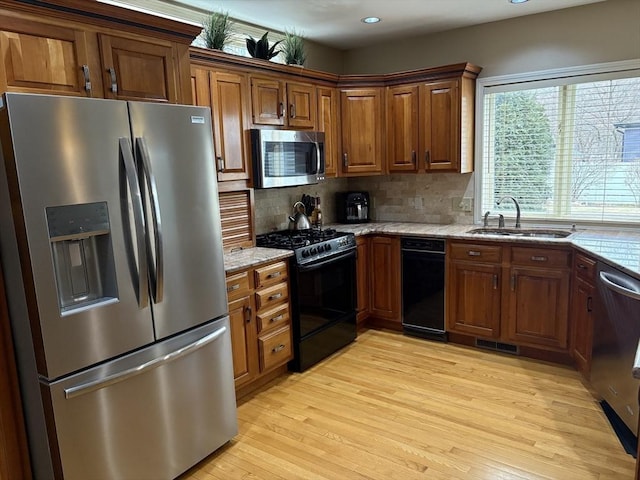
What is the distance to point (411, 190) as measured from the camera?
15.2 ft

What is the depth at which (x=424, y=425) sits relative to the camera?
2.75m

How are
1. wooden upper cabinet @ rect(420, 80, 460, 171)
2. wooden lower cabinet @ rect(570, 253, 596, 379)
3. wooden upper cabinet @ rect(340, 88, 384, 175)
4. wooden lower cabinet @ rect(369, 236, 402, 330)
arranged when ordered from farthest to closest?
wooden upper cabinet @ rect(340, 88, 384, 175) < wooden lower cabinet @ rect(369, 236, 402, 330) < wooden upper cabinet @ rect(420, 80, 460, 171) < wooden lower cabinet @ rect(570, 253, 596, 379)

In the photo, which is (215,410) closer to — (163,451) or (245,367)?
(163,451)

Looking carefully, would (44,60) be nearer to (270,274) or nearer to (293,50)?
(270,274)

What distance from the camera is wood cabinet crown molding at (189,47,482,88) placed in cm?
306

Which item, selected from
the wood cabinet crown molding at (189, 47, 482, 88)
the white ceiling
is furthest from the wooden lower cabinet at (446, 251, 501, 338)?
the white ceiling

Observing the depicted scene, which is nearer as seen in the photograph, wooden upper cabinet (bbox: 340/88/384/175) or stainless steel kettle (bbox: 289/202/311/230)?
stainless steel kettle (bbox: 289/202/311/230)

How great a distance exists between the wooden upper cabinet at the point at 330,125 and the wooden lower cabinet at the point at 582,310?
210 centimetres

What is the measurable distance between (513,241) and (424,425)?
156 cm

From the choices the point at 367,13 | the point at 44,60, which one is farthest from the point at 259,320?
the point at 367,13

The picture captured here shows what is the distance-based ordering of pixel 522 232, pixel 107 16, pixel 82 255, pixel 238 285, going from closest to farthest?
1. pixel 82 255
2. pixel 107 16
3. pixel 238 285
4. pixel 522 232

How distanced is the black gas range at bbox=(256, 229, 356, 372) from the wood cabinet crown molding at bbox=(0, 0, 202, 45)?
1572mm

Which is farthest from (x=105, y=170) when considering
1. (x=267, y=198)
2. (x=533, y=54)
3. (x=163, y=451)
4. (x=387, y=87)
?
(x=533, y=54)

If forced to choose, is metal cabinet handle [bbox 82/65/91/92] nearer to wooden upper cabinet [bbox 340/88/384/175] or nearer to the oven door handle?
the oven door handle
